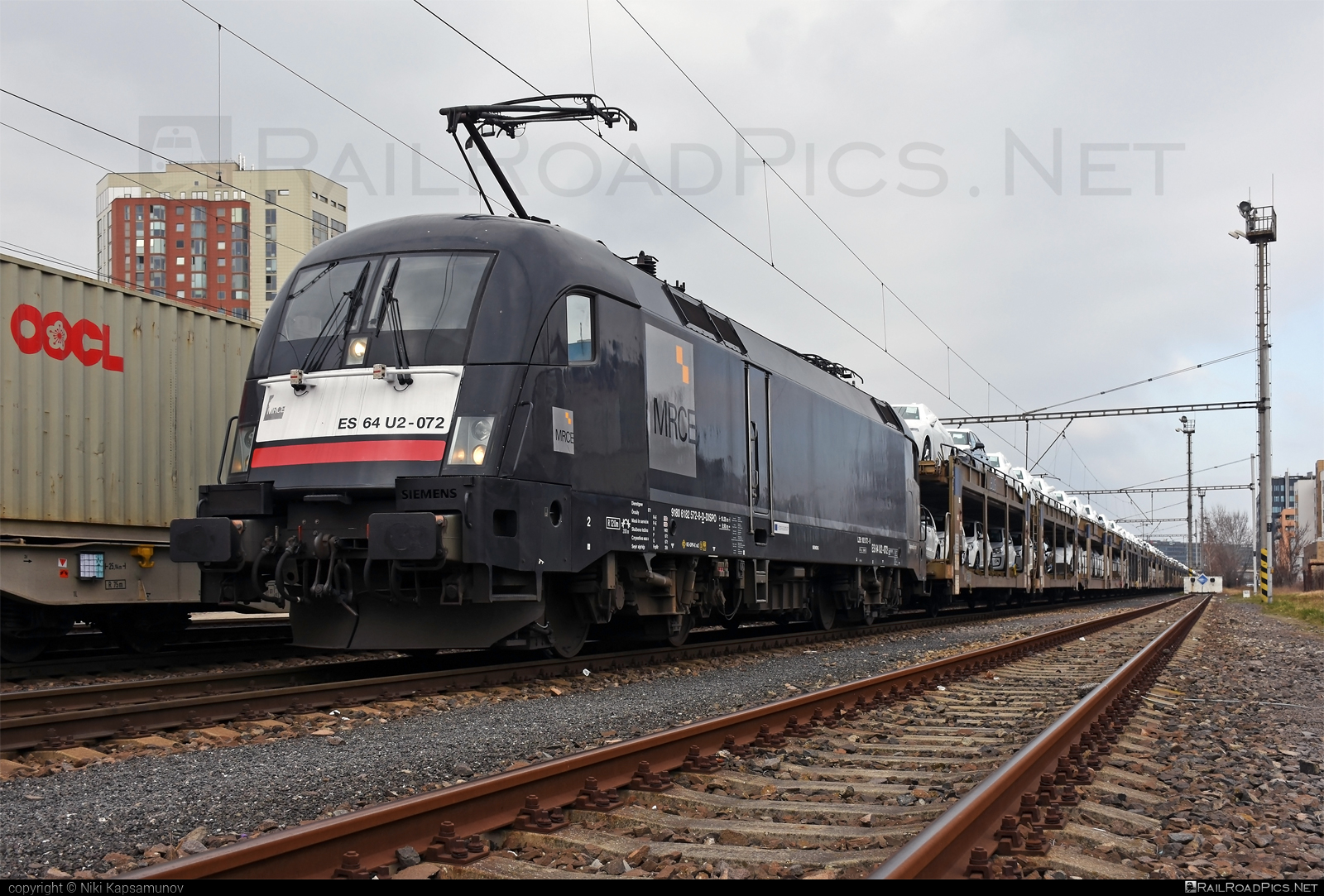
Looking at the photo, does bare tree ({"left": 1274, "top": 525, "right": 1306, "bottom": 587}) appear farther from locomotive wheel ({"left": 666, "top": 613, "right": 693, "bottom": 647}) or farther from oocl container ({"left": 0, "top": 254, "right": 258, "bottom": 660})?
oocl container ({"left": 0, "top": 254, "right": 258, "bottom": 660})

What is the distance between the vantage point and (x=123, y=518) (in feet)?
35.9

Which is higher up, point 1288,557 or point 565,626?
point 565,626

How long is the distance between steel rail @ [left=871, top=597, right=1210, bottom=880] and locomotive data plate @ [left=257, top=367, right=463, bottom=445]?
468cm

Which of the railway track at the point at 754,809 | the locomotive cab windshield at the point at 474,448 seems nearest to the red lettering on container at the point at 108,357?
the locomotive cab windshield at the point at 474,448

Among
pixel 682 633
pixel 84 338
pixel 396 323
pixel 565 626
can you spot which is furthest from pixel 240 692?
pixel 682 633

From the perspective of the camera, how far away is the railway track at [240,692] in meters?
6.27

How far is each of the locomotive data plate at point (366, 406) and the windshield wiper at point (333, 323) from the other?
0.15 m

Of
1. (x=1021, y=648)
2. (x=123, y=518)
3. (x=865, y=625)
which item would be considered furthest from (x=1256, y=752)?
(x=865, y=625)

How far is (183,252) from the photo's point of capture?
10912 centimetres

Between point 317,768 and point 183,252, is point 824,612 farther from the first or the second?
point 183,252

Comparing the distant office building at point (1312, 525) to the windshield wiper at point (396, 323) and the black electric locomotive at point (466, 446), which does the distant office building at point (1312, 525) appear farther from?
the windshield wiper at point (396, 323)

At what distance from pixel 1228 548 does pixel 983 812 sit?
162 meters

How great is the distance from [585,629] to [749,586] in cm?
296

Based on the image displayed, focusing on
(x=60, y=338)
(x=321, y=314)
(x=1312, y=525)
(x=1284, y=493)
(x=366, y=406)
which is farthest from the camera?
(x=1284, y=493)
